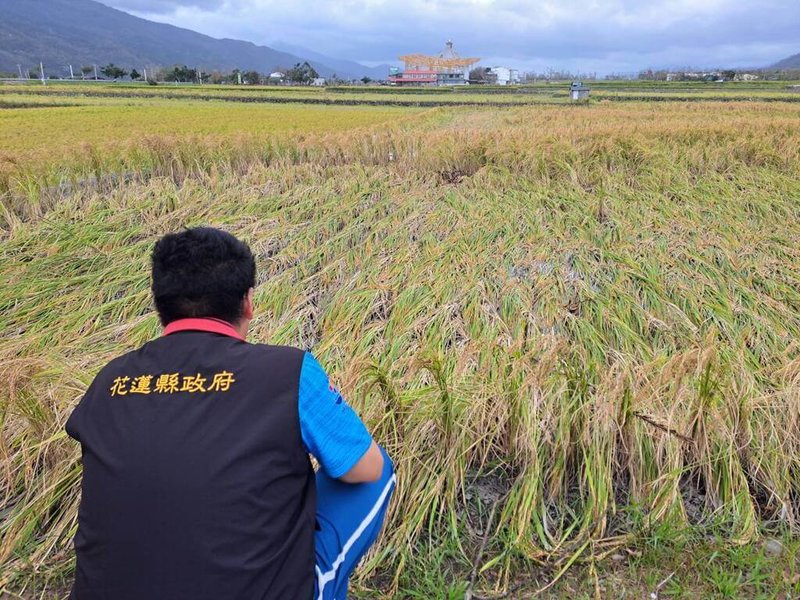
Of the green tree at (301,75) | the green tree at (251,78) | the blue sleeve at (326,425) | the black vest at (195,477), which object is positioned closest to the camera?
the black vest at (195,477)

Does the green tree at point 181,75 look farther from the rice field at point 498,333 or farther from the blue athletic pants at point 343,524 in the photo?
the blue athletic pants at point 343,524

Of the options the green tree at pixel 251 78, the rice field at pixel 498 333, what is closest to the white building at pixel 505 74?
the green tree at pixel 251 78

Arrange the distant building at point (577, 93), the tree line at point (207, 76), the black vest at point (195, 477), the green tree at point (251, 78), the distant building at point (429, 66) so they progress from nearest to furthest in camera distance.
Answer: the black vest at point (195, 477) → the distant building at point (577, 93) → the tree line at point (207, 76) → the green tree at point (251, 78) → the distant building at point (429, 66)

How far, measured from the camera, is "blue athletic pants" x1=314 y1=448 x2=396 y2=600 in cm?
123

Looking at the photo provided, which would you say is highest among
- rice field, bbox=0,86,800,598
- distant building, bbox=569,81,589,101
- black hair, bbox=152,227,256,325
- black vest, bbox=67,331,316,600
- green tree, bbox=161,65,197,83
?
green tree, bbox=161,65,197,83

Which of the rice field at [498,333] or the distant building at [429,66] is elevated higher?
the distant building at [429,66]

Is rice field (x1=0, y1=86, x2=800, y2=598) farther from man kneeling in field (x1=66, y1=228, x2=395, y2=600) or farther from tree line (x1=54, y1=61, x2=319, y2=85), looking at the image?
tree line (x1=54, y1=61, x2=319, y2=85)

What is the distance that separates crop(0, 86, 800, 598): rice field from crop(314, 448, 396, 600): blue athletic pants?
0.33 meters

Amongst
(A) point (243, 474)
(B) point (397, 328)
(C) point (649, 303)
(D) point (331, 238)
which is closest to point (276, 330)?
(B) point (397, 328)

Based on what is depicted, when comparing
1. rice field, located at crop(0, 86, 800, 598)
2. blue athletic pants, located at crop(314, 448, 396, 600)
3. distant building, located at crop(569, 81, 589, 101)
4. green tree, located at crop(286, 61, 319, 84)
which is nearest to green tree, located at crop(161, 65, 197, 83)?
green tree, located at crop(286, 61, 319, 84)

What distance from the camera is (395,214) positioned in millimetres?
5250

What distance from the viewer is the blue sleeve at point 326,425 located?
43.4 inches

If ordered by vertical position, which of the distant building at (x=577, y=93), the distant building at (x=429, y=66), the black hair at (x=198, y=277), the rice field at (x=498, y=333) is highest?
the distant building at (x=429, y=66)

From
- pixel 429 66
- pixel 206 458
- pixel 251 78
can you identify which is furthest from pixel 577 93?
pixel 429 66
